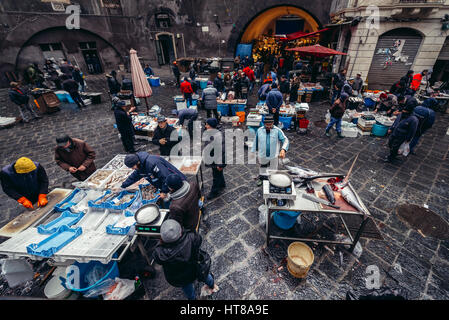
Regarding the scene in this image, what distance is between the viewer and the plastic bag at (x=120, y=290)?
121 inches

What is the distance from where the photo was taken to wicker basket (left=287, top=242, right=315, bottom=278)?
3291mm

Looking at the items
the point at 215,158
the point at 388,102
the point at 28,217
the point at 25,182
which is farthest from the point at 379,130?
the point at 25,182

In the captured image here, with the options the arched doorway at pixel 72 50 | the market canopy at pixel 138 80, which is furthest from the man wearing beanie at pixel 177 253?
the arched doorway at pixel 72 50

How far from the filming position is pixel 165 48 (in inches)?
860

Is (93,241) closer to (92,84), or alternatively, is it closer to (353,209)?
(353,209)

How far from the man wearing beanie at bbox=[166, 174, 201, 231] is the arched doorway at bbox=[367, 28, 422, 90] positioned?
14393 mm

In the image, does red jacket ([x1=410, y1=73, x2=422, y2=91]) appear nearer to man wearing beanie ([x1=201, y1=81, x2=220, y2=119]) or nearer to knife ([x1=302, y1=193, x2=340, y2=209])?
man wearing beanie ([x1=201, y1=81, x2=220, y2=119])

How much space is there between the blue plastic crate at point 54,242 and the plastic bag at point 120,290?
1004mm

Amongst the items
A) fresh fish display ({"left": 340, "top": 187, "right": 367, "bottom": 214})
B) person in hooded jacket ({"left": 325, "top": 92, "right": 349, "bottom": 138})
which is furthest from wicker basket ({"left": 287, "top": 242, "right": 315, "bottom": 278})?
person in hooded jacket ({"left": 325, "top": 92, "right": 349, "bottom": 138})

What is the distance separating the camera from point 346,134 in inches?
316

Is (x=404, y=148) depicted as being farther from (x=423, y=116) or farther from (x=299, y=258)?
(x=299, y=258)

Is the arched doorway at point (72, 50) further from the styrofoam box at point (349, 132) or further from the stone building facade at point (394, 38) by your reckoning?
the styrofoam box at point (349, 132)

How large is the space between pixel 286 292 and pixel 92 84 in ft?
66.1

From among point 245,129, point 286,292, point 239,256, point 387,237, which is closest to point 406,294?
point 387,237
